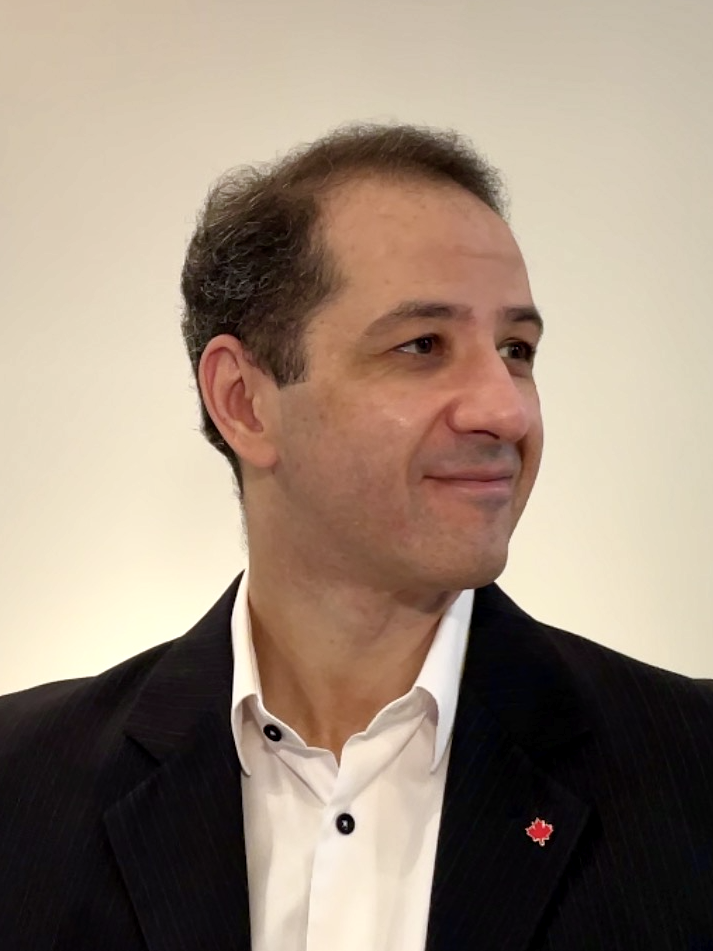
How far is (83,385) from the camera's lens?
1.63m

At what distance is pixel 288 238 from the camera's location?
1.04 meters

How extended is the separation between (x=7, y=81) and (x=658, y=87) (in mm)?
1129

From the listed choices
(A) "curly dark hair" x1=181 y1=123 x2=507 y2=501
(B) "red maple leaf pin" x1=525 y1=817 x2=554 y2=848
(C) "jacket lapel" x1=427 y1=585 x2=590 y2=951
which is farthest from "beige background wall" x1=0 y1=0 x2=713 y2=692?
(B) "red maple leaf pin" x1=525 y1=817 x2=554 y2=848

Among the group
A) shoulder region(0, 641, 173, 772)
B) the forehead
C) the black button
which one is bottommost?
the black button

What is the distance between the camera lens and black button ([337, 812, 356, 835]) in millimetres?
933

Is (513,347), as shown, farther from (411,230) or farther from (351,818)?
(351,818)

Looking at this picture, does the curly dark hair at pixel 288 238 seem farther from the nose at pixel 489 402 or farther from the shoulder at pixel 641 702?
the shoulder at pixel 641 702

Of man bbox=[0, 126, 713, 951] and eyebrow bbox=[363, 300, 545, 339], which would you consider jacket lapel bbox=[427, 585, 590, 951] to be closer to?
man bbox=[0, 126, 713, 951]

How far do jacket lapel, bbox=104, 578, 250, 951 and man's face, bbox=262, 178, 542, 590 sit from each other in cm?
22

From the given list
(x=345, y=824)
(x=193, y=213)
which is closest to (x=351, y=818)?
(x=345, y=824)

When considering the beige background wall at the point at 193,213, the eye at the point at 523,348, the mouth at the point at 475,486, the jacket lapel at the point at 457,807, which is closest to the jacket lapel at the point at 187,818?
the jacket lapel at the point at 457,807

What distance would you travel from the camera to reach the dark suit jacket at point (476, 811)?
34.3 inches

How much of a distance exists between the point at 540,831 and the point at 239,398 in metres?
0.56

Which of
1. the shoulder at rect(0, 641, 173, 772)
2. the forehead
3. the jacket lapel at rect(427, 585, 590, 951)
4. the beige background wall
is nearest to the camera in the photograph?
the jacket lapel at rect(427, 585, 590, 951)
